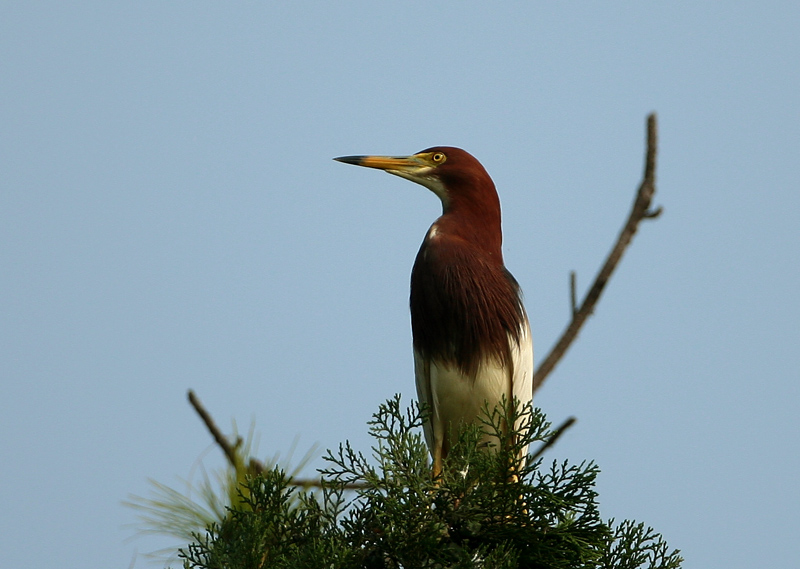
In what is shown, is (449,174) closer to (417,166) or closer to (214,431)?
(417,166)

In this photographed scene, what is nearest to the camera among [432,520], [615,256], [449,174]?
[432,520]

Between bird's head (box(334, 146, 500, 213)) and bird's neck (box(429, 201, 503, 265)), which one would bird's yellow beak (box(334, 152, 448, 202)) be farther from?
bird's neck (box(429, 201, 503, 265))

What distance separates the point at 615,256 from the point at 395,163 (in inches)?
59.9

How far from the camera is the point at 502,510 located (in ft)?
10.6

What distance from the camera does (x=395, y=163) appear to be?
5.36 metres

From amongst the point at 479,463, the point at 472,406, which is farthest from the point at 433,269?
the point at 479,463

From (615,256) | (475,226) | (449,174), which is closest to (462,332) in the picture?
(475,226)

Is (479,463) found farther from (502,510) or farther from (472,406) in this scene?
(472,406)

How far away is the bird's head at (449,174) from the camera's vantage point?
16.6 feet

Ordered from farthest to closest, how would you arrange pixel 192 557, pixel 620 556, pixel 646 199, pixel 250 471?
pixel 646 199
pixel 250 471
pixel 620 556
pixel 192 557

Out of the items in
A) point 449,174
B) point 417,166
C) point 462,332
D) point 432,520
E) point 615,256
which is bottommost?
point 432,520

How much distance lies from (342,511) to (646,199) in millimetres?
2324

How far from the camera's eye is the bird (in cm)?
457

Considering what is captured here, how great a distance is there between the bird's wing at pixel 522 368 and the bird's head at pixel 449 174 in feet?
2.63
